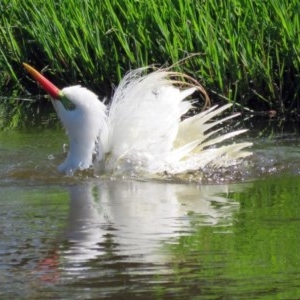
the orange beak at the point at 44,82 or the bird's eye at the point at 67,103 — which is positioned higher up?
the orange beak at the point at 44,82

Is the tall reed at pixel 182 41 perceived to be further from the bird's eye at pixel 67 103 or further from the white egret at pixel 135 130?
the bird's eye at pixel 67 103

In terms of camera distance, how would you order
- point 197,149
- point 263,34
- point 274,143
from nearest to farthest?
point 197,149, point 274,143, point 263,34

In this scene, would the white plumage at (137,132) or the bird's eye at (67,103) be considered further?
the bird's eye at (67,103)

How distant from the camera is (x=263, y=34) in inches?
382

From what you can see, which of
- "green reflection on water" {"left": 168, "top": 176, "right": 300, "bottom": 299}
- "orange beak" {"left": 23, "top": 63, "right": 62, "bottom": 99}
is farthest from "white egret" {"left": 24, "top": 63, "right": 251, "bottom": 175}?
"green reflection on water" {"left": 168, "top": 176, "right": 300, "bottom": 299}

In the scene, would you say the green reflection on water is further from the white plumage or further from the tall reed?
the tall reed

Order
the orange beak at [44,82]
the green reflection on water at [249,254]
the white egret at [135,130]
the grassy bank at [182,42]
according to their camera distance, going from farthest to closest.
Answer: the grassy bank at [182,42] < the orange beak at [44,82] < the white egret at [135,130] < the green reflection on water at [249,254]

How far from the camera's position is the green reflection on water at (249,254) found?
474 cm

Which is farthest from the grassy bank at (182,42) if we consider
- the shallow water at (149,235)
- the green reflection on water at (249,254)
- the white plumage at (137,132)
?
the green reflection on water at (249,254)

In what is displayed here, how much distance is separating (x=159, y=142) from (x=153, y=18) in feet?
8.57

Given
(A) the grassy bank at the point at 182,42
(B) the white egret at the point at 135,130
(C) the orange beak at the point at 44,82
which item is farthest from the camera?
(A) the grassy bank at the point at 182,42

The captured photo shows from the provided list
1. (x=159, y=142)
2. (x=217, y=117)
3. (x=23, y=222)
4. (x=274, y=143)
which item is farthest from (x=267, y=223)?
(x=217, y=117)

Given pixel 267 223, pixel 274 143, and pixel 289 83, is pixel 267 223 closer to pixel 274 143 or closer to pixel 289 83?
pixel 274 143

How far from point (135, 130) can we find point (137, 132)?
0.06 ft
